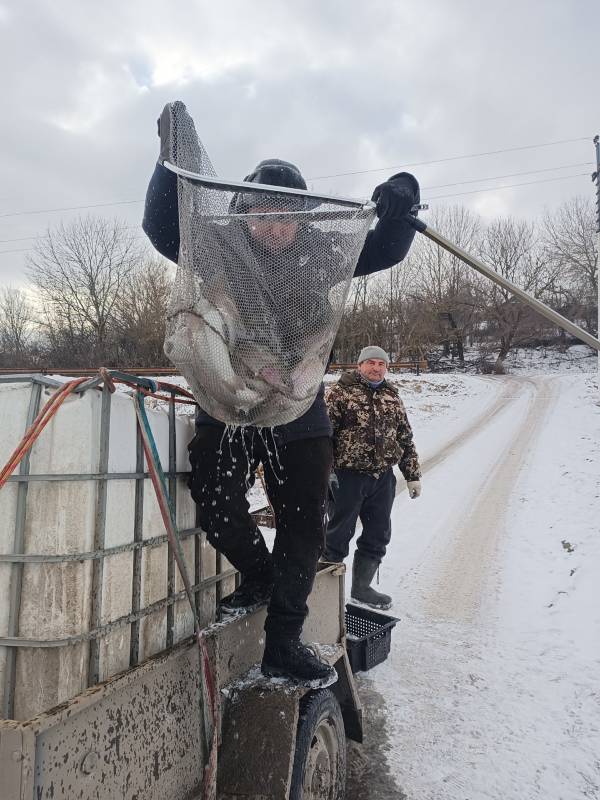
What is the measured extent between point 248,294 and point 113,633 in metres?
1.13

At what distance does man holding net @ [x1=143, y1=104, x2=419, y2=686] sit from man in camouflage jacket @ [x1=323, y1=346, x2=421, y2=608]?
213cm

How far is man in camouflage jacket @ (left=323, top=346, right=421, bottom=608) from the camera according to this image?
14.8 feet

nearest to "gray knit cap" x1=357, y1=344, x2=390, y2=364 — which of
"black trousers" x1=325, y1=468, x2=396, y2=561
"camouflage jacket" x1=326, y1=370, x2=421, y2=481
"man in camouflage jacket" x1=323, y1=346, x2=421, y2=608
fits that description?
"man in camouflage jacket" x1=323, y1=346, x2=421, y2=608

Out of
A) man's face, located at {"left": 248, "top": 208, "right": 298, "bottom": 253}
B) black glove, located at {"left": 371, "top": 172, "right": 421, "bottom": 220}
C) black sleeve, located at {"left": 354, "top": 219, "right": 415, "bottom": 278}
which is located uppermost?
black glove, located at {"left": 371, "top": 172, "right": 421, "bottom": 220}

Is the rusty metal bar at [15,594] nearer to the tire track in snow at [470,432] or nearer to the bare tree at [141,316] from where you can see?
the tire track in snow at [470,432]

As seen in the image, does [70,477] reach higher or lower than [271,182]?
lower

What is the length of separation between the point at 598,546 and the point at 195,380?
544cm

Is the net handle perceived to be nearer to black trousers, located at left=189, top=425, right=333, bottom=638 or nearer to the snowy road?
black trousers, located at left=189, top=425, right=333, bottom=638

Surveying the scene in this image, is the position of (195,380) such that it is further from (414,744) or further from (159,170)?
(414,744)

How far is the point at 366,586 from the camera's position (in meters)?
4.62

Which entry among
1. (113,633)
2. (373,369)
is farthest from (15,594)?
(373,369)

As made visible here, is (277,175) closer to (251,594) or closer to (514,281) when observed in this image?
(251,594)

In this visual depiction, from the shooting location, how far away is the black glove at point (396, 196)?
92.7 inches

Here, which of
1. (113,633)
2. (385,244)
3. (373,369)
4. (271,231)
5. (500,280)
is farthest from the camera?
(373,369)
